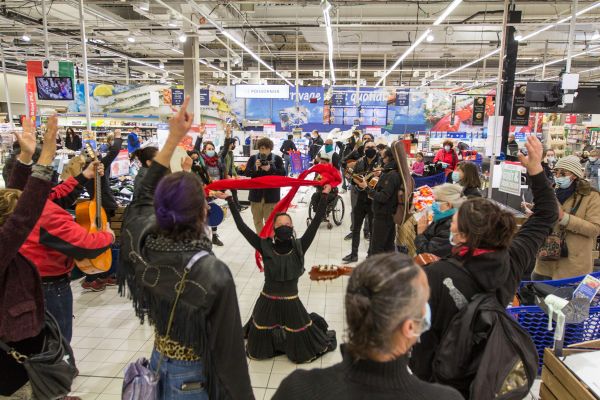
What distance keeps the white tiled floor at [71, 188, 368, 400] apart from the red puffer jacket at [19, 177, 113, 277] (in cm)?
110

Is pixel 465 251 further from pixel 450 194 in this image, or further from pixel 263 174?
pixel 263 174

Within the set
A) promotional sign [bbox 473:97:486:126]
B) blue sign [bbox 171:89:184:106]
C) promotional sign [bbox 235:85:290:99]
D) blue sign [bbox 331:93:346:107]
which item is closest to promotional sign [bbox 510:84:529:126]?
promotional sign [bbox 473:97:486:126]

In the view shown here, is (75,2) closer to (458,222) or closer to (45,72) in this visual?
(45,72)

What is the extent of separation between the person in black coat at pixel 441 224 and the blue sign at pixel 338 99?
573 inches

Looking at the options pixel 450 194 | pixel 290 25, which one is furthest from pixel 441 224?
pixel 290 25

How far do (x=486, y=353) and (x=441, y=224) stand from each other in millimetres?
1697

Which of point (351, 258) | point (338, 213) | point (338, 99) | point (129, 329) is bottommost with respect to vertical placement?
point (129, 329)

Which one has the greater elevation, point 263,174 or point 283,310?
point 263,174

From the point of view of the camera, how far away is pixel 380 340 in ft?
3.13

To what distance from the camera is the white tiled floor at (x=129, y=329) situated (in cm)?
337

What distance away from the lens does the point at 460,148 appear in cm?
1275

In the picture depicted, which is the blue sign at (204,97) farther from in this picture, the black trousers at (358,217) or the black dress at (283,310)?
the black dress at (283,310)

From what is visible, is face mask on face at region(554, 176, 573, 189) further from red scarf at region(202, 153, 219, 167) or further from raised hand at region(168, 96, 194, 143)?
red scarf at region(202, 153, 219, 167)

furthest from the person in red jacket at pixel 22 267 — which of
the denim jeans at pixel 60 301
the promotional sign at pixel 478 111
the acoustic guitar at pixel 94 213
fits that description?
the promotional sign at pixel 478 111
